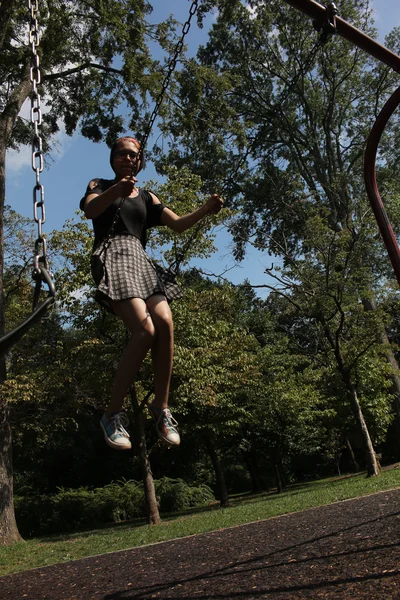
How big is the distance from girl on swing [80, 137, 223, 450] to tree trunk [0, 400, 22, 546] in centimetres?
1102

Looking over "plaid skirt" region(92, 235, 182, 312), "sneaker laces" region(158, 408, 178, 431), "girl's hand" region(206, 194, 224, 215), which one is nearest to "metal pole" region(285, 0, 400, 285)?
"girl's hand" region(206, 194, 224, 215)

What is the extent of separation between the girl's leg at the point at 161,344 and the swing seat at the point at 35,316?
20.4 inches

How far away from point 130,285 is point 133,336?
0.25m

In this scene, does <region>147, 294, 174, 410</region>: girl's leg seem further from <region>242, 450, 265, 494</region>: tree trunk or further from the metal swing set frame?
<region>242, 450, 265, 494</region>: tree trunk

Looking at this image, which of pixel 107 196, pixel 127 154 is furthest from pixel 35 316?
pixel 127 154

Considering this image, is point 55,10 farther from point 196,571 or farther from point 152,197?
point 196,571

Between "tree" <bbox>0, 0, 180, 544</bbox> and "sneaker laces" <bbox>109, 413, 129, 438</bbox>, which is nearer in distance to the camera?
"sneaker laces" <bbox>109, 413, 129, 438</bbox>

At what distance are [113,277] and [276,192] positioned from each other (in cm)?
2135

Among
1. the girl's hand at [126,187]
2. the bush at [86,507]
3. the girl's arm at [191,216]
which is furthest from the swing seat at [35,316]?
the bush at [86,507]

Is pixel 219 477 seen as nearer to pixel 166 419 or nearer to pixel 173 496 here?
pixel 173 496

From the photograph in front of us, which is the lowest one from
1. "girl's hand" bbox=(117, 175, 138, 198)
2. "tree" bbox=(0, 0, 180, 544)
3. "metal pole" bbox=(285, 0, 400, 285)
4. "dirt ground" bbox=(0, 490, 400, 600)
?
"dirt ground" bbox=(0, 490, 400, 600)

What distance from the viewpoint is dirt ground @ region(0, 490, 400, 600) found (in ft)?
11.3

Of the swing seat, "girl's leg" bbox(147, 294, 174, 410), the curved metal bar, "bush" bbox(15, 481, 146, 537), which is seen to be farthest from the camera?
"bush" bbox(15, 481, 146, 537)

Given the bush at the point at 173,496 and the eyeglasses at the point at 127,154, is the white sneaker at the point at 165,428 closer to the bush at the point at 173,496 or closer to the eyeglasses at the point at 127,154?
the eyeglasses at the point at 127,154
